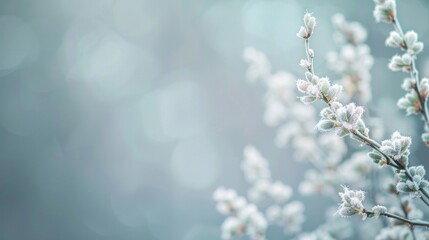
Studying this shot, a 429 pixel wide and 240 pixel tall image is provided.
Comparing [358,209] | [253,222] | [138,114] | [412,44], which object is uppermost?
[138,114]

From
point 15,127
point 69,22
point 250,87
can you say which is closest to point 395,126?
point 250,87

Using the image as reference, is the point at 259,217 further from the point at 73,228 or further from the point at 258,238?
the point at 73,228

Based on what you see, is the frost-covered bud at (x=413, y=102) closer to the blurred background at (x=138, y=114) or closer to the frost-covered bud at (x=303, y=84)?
the frost-covered bud at (x=303, y=84)

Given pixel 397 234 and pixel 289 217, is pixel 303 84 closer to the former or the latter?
pixel 397 234

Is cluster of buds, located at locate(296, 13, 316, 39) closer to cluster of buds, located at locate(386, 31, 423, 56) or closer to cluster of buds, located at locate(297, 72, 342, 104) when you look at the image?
cluster of buds, located at locate(297, 72, 342, 104)

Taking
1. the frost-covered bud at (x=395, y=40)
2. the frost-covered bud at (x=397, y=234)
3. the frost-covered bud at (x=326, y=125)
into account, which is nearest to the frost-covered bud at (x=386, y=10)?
the frost-covered bud at (x=395, y=40)

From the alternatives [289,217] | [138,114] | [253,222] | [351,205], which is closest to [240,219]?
[253,222]

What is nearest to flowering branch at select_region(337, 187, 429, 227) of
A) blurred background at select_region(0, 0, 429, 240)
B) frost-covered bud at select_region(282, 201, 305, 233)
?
frost-covered bud at select_region(282, 201, 305, 233)
